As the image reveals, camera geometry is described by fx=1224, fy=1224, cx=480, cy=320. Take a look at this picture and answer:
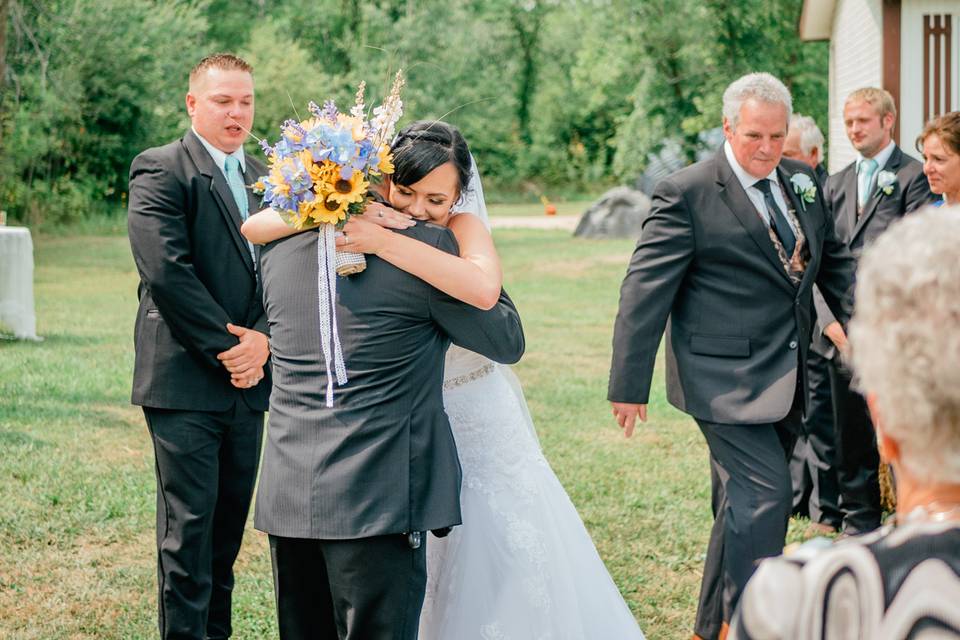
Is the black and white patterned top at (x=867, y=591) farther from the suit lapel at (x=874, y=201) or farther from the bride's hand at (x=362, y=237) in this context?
the suit lapel at (x=874, y=201)

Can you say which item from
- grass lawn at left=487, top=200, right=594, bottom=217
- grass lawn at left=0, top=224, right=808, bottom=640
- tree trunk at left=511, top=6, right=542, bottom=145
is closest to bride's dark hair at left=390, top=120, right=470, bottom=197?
grass lawn at left=0, top=224, right=808, bottom=640

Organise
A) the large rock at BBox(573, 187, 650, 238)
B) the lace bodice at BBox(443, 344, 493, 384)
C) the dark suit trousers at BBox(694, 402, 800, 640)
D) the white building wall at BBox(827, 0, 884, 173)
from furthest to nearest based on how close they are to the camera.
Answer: the large rock at BBox(573, 187, 650, 238) < the white building wall at BBox(827, 0, 884, 173) < the dark suit trousers at BBox(694, 402, 800, 640) < the lace bodice at BBox(443, 344, 493, 384)

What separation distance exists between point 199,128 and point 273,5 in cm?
5146

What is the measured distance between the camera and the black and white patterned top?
5.71 ft

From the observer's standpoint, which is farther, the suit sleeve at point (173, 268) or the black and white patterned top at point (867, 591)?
the suit sleeve at point (173, 268)

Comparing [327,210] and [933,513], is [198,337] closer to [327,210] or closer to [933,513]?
[327,210]

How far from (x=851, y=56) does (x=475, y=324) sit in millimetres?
15630

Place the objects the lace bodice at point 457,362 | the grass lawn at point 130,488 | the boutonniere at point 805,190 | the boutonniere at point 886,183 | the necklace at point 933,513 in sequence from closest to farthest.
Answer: the necklace at point 933,513, the lace bodice at point 457,362, the boutonniere at point 805,190, the grass lawn at point 130,488, the boutonniere at point 886,183

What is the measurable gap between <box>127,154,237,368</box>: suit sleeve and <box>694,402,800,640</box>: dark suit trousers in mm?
2087

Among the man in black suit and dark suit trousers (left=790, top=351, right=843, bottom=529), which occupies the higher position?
the man in black suit

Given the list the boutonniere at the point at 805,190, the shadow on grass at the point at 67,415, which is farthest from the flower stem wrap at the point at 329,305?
the shadow on grass at the point at 67,415

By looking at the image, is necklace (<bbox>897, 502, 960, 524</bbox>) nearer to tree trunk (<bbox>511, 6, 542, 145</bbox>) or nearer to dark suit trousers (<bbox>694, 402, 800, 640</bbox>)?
dark suit trousers (<bbox>694, 402, 800, 640</bbox>)

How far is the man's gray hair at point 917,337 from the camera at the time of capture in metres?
1.76

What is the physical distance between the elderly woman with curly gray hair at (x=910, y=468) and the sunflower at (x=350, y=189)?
72.1 inches
